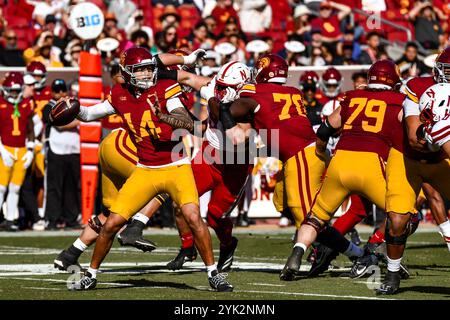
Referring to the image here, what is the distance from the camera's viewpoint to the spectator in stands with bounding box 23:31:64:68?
18.6 m

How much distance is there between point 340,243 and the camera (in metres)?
10.4

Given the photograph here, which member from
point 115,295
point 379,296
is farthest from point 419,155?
point 115,295

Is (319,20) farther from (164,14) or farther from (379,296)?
(379,296)

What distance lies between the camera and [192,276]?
34.4 ft

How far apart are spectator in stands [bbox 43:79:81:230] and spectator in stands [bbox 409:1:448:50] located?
7.01 meters

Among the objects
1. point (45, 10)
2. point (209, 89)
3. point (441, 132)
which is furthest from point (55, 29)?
point (441, 132)

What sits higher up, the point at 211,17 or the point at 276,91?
the point at 276,91

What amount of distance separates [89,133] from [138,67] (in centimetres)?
707

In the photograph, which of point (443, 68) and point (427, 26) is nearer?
point (443, 68)

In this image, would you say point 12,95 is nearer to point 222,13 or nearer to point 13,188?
point 13,188

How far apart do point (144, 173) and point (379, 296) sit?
202 centimetres

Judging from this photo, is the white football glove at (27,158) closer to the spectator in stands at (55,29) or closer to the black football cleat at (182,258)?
the spectator in stands at (55,29)

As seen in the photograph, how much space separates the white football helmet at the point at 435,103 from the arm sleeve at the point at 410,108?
27cm

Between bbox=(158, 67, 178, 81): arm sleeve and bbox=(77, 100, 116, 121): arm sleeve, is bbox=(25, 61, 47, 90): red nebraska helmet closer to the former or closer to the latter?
bbox=(158, 67, 178, 81): arm sleeve
